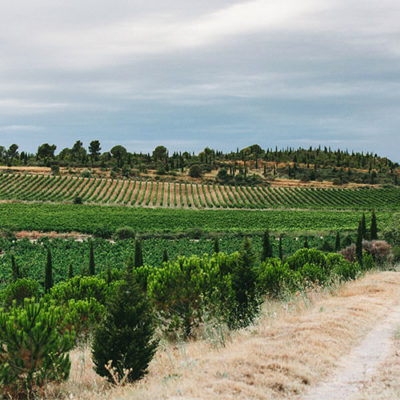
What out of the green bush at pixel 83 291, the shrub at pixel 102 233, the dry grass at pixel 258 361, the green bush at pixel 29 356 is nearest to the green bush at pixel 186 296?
the dry grass at pixel 258 361

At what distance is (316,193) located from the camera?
9950 centimetres

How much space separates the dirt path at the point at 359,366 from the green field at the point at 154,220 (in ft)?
150

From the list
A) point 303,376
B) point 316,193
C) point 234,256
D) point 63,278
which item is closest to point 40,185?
point 316,193

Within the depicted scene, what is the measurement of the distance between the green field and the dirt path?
45.7 metres

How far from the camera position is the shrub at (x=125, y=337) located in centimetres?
852

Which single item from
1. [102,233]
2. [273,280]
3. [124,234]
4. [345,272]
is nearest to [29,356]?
[273,280]

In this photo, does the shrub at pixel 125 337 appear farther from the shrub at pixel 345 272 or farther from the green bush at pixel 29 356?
the shrub at pixel 345 272

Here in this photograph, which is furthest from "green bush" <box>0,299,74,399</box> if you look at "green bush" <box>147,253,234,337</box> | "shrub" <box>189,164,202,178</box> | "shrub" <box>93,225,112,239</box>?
"shrub" <box>189,164,202,178</box>

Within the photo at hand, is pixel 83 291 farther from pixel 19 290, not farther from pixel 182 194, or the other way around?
pixel 182 194

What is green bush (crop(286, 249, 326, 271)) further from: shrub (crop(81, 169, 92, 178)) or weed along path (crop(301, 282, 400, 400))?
shrub (crop(81, 169, 92, 178))

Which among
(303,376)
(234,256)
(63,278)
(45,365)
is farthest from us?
(63,278)

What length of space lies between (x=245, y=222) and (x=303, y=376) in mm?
59967

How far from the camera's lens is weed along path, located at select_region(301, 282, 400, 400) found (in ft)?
23.3

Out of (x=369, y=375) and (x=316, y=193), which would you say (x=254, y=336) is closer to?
(x=369, y=375)
